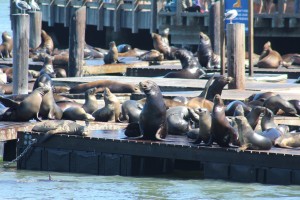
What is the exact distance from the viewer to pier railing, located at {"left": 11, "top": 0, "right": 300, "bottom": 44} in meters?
25.6

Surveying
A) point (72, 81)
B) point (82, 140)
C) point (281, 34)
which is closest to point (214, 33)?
point (281, 34)

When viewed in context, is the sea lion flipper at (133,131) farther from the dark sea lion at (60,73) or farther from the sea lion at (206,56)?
the dark sea lion at (60,73)

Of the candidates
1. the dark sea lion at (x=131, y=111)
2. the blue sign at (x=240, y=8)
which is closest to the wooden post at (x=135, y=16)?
the blue sign at (x=240, y=8)

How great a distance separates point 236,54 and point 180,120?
13.8 feet

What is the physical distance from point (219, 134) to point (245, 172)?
51 cm

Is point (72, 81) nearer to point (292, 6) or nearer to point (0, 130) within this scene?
point (0, 130)

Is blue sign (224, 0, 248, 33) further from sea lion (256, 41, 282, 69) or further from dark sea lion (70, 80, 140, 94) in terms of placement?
dark sea lion (70, 80, 140, 94)

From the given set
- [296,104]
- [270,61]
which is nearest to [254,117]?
[296,104]

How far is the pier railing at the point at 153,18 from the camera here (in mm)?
25625

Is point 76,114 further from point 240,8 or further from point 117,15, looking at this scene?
point 117,15

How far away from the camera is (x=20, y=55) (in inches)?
670

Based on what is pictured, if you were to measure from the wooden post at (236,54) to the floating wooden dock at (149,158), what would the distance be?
4.12 m

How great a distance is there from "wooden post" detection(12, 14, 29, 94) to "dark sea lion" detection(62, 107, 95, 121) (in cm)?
251

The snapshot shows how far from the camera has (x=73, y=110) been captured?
14508 millimetres
